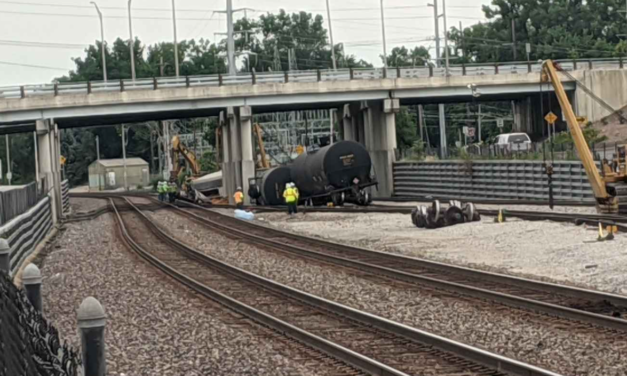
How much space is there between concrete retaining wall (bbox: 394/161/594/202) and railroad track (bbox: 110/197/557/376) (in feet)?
74.2

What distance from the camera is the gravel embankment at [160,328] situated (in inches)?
466

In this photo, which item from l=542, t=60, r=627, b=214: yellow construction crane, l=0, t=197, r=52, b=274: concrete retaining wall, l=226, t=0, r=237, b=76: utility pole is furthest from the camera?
l=226, t=0, r=237, b=76: utility pole

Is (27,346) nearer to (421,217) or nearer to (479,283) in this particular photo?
(479,283)

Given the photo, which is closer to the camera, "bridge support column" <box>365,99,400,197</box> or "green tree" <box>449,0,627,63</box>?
"bridge support column" <box>365,99,400,197</box>

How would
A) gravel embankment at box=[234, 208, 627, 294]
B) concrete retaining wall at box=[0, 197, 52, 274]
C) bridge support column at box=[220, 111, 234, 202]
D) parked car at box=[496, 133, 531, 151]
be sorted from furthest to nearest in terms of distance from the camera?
bridge support column at box=[220, 111, 234, 202] < parked car at box=[496, 133, 531, 151] < concrete retaining wall at box=[0, 197, 52, 274] < gravel embankment at box=[234, 208, 627, 294]

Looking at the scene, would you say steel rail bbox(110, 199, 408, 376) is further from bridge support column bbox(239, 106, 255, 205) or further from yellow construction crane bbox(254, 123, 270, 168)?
yellow construction crane bbox(254, 123, 270, 168)

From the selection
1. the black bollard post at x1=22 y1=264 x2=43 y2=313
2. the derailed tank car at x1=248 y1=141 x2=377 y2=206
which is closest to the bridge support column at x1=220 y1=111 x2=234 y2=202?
the derailed tank car at x1=248 y1=141 x2=377 y2=206

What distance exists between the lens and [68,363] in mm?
6961

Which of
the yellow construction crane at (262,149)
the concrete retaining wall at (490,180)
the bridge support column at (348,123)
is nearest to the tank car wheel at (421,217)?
the concrete retaining wall at (490,180)

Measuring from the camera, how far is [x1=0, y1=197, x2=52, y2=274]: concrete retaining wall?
23.4m

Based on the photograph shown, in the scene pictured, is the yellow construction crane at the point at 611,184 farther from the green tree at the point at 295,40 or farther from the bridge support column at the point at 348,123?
the green tree at the point at 295,40

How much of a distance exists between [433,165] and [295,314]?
41.3 metres

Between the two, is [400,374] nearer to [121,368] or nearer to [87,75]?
[121,368]

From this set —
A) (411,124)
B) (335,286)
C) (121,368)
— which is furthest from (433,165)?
(411,124)
